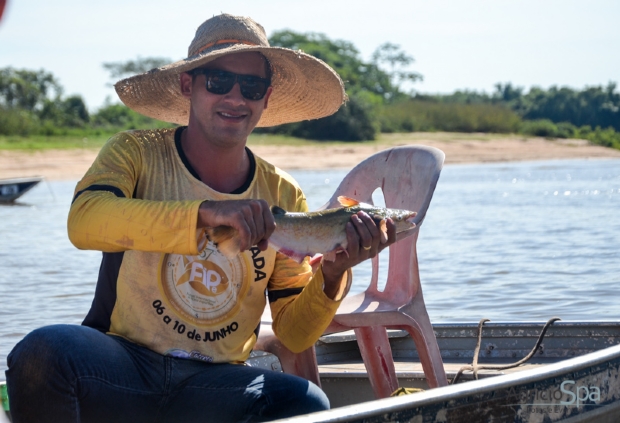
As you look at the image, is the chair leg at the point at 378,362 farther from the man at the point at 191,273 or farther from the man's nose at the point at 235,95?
the man's nose at the point at 235,95

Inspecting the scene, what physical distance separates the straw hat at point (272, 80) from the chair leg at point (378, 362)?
3.48 feet

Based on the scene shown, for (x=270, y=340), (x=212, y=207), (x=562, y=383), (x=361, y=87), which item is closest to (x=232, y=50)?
(x=212, y=207)

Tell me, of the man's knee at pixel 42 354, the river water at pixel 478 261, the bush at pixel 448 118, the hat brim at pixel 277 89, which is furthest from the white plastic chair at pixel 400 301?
the bush at pixel 448 118

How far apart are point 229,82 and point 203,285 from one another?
690 millimetres

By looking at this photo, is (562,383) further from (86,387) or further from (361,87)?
(361,87)

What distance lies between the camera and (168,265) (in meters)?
2.81

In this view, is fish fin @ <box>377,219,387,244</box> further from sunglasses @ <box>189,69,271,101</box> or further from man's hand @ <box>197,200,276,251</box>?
sunglasses @ <box>189,69,271,101</box>

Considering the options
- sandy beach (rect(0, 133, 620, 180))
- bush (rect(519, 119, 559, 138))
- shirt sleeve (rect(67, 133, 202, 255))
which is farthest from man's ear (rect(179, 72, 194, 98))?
bush (rect(519, 119, 559, 138))

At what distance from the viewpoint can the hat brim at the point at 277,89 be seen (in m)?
3.14

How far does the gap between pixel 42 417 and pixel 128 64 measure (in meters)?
58.1

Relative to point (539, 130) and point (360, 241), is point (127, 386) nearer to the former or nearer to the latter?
point (360, 241)

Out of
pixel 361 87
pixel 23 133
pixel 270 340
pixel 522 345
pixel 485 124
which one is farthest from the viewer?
pixel 361 87

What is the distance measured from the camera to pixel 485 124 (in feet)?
148

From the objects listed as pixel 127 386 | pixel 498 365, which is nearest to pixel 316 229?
pixel 127 386
